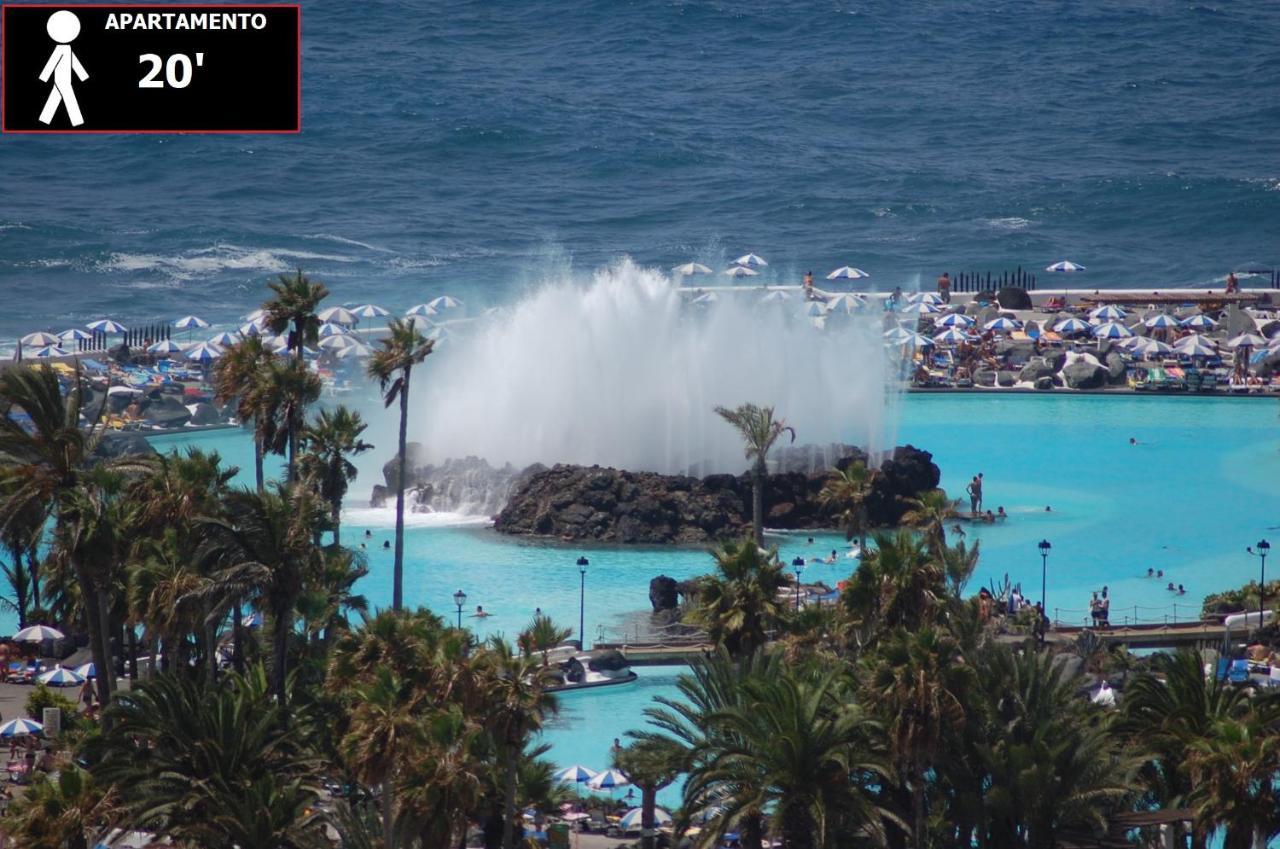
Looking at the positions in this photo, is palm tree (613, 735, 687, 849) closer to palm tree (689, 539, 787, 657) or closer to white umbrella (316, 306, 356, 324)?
palm tree (689, 539, 787, 657)

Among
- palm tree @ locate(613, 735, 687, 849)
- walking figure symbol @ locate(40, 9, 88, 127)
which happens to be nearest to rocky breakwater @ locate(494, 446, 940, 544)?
palm tree @ locate(613, 735, 687, 849)

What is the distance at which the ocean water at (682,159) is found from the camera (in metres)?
106

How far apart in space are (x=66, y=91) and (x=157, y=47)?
1.67 m

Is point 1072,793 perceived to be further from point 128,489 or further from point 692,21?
point 692,21

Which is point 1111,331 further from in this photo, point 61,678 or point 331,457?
point 61,678

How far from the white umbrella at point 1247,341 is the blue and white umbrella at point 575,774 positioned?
43.2 meters

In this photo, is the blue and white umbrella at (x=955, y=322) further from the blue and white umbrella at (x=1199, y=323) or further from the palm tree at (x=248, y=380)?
the palm tree at (x=248, y=380)

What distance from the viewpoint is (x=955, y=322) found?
72.0 meters

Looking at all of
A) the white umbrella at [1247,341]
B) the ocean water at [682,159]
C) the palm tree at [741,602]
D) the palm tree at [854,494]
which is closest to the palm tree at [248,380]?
the palm tree at [741,602]

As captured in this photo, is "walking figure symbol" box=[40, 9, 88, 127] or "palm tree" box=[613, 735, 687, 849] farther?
"palm tree" box=[613, 735, 687, 849]

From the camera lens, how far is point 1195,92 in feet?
460

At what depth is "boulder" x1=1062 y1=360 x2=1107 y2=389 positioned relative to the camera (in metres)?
66.4

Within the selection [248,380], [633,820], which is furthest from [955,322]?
[633,820]

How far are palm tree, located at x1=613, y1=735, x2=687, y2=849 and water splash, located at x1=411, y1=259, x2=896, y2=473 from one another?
23971 millimetres
